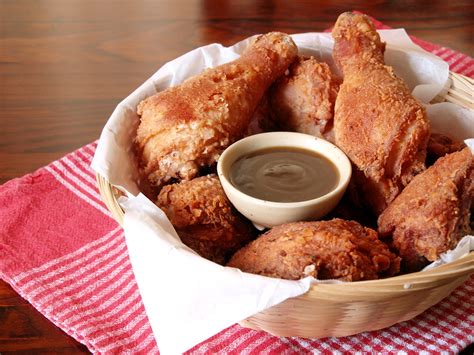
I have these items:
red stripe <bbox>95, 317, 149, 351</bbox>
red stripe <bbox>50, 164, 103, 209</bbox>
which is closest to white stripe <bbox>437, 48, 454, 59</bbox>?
red stripe <bbox>50, 164, 103, 209</bbox>

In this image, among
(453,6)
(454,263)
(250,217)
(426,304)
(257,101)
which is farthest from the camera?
(453,6)

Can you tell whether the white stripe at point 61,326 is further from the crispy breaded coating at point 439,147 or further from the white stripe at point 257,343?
the crispy breaded coating at point 439,147

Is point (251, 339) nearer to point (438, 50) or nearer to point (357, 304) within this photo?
point (357, 304)

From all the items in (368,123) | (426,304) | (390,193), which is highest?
(368,123)

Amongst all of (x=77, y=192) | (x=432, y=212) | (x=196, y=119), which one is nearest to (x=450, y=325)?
(x=432, y=212)

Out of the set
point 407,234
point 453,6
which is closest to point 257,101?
point 407,234

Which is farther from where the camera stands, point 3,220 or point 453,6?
point 453,6

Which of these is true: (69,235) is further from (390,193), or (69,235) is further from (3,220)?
(390,193)

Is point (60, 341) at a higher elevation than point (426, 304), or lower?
lower
